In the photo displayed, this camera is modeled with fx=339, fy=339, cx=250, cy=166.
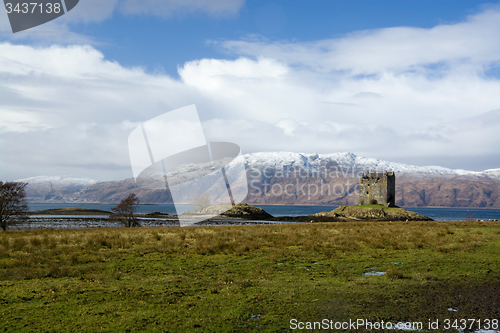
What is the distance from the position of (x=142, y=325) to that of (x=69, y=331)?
169cm

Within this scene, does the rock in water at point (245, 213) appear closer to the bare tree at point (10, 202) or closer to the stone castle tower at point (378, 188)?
the stone castle tower at point (378, 188)

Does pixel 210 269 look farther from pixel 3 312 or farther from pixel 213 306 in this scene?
pixel 3 312

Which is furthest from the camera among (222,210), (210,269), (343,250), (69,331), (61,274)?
(222,210)

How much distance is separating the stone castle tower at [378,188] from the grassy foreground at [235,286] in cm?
6751

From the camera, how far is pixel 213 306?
9.86 m

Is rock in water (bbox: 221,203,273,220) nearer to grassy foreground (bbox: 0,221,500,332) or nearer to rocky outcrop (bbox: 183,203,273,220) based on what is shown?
rocky outcrop (bbox: 183,203,273,220)

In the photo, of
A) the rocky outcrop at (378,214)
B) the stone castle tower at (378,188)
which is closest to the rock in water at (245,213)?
the rocky outcrop at (378,214)

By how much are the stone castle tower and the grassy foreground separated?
67505 millimetres

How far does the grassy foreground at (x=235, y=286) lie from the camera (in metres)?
8.98

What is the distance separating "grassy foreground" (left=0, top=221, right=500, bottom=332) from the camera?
898 centimetres

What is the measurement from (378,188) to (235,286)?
82.1 metres

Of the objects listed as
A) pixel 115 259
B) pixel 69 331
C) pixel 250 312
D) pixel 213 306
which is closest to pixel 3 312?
pixel 69 331

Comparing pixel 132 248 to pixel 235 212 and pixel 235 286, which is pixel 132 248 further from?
pixel 235 212

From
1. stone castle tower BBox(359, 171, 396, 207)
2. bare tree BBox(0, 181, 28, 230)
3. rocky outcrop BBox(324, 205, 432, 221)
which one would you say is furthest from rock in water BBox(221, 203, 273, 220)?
bare tree BBox(0, 181, 28, 230)
